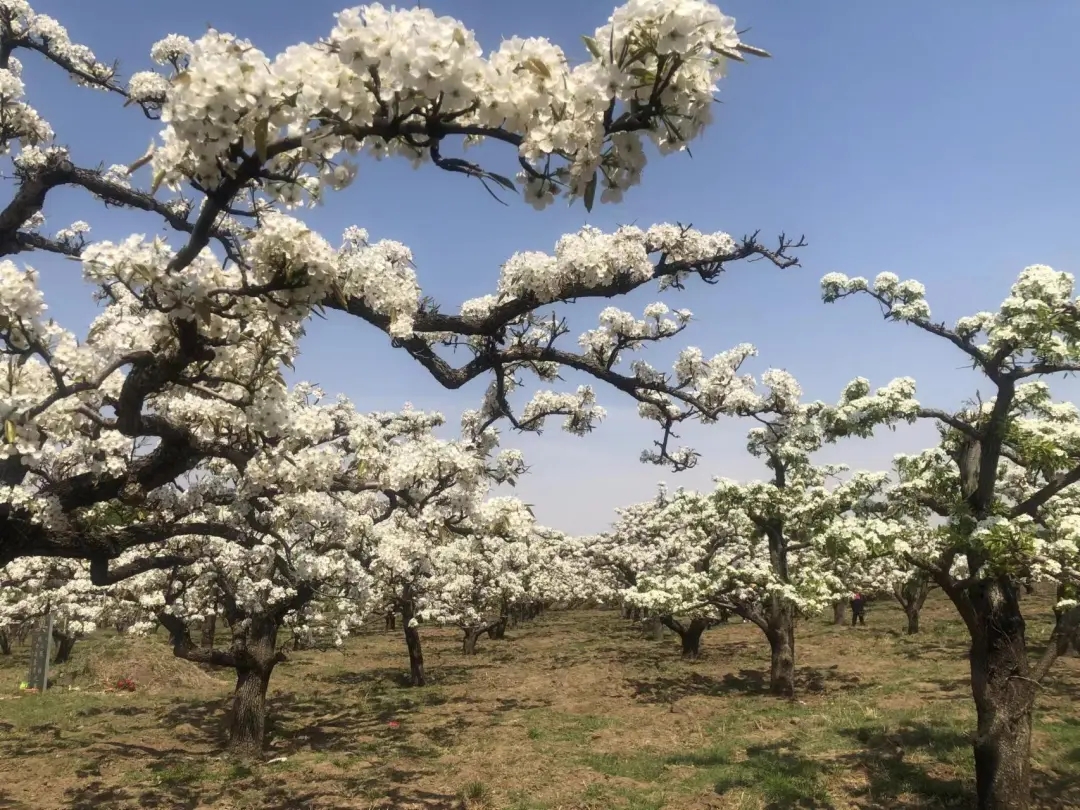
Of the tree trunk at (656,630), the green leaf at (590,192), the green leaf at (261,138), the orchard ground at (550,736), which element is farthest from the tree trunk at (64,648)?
the green leaf at (590,192)

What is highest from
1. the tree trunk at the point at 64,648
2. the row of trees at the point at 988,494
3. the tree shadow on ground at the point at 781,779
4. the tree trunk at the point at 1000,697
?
the row of trees at the point at 988,494

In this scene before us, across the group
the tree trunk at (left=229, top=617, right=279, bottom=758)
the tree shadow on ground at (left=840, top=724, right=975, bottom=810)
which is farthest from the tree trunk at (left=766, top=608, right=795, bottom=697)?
the tree trunk at (left=229, top=617, right=279, bottom=758)

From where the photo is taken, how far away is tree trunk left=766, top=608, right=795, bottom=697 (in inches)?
899

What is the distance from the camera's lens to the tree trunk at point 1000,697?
11.1m

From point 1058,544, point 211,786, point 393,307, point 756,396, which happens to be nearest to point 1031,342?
point 1058,544

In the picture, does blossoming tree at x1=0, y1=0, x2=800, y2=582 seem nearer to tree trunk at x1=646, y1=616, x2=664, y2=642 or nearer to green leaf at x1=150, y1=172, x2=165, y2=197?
green leaf at x1=150, y1=172, x2=165, y2=197

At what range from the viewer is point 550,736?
61.8 ft

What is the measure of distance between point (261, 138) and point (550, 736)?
18369 mm

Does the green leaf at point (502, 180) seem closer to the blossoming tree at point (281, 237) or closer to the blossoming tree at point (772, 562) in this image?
the blossoming tree at point (281, 237)

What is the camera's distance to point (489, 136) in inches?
159

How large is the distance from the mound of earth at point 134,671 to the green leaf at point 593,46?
31305 millimetres

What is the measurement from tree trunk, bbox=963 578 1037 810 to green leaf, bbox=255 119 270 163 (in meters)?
12.0

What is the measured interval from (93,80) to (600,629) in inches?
1817

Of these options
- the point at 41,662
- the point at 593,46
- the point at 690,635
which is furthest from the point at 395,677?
the point at 593,46
